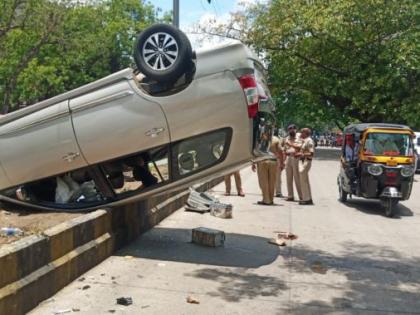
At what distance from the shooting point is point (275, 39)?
32344mm

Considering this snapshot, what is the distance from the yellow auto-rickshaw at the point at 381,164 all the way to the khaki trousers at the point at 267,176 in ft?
5.85

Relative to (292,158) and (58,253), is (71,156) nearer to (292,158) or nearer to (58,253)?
(58,253)

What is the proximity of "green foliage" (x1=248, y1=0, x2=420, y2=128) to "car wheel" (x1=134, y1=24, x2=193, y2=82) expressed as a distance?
24.4 meters

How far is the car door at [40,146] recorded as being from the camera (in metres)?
6.98

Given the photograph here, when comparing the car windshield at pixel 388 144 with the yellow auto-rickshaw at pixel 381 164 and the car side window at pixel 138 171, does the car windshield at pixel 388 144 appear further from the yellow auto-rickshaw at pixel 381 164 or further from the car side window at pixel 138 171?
the car side window at pixel 138 171

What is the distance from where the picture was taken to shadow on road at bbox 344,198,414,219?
39.2ft

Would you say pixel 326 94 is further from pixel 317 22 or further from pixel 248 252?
pixel 248 252

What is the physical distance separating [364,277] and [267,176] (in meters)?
5.72

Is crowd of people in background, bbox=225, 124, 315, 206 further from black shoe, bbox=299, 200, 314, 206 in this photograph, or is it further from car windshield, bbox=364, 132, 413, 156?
car windshield, bbox=364, 132, 413, 156

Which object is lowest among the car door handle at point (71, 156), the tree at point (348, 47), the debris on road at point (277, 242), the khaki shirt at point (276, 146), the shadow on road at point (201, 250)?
the debris on road at point (277, 242)

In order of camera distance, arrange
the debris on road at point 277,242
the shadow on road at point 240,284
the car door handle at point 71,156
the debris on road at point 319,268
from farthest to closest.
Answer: the debris on road at point 277,242 < the car door handle at point 71,156 < the debris on road at point 319,268 < the shadow on road at point 240,284

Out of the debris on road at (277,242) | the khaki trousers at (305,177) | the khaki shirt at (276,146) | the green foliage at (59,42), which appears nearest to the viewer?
the debris on road at (277,242)

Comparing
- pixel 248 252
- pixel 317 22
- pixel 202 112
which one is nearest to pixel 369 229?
pixel 248 252

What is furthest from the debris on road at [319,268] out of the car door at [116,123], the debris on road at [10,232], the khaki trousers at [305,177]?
the khaki trousers at [305,177]
